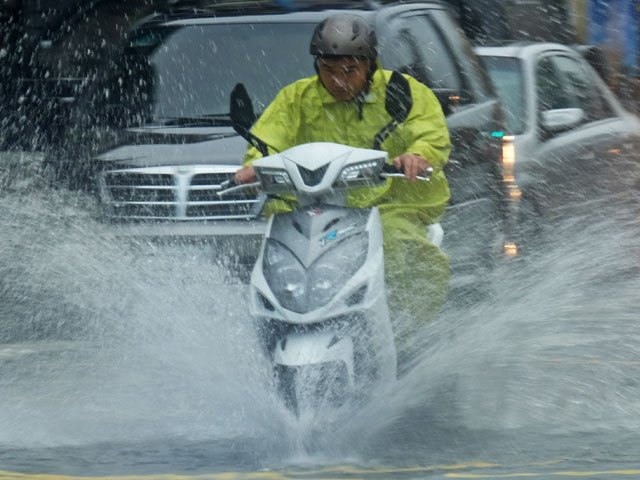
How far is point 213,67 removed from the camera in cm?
1013

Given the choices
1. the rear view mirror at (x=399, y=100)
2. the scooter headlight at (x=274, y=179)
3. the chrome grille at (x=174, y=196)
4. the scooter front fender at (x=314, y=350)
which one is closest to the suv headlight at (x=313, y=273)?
the scooter front fender at (x=314, y=350)

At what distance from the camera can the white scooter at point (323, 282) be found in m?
6.03

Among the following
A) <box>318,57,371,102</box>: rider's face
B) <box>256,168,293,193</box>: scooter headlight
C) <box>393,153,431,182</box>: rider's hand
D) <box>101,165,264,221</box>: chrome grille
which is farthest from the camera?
<box>101,165,264,221</box>: chrome grille

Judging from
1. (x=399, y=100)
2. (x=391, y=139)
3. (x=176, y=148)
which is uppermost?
(x=399, y=100)

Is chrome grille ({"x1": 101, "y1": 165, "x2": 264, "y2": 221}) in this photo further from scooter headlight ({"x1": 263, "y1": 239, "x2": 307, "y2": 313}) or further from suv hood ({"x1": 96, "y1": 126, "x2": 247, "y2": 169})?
scooter headlight ({"x1": 263, "y1": 239, "x2": 307, "y2": 313})

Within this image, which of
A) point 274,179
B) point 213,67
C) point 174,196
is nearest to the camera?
point 274,179

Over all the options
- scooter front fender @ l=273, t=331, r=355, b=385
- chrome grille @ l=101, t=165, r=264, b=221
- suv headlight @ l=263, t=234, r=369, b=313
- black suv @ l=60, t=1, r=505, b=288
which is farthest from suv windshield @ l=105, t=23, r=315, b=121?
scooter front fender @ l=273, t=331, r=355, b=385

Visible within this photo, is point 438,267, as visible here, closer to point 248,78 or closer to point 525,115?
point 248,78

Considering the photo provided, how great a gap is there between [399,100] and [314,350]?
111cm

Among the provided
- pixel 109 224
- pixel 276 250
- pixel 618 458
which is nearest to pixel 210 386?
pixel 276 250

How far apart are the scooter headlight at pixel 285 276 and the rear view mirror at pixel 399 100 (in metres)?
0.68

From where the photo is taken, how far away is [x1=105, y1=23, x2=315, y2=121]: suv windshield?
32.7 feet

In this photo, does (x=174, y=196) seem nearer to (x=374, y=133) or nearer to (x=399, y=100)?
(x=374, y=133)

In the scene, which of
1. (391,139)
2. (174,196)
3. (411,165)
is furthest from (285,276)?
(174,196)
